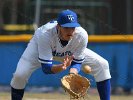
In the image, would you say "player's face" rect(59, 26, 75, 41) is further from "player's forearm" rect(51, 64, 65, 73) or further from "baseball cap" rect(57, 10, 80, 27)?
"player's forearm" rect(51, 64, 65, 73)

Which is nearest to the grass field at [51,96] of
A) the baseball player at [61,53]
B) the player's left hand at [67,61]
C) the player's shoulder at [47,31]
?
the baseball player at [61,53]

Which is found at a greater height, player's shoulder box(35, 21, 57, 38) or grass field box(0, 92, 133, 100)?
player's shoulder box(35, 21, 57, 38)

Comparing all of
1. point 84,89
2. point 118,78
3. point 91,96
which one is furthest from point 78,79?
point 118,78

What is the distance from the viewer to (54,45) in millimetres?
7141

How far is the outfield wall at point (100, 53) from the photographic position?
11047 mm

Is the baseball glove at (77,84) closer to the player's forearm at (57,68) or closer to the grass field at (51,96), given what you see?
the player's forearm at (57,68)

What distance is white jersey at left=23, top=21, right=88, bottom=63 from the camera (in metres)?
7.04

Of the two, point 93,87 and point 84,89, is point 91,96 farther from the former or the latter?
point 84,89

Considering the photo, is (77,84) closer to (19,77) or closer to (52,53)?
(52,53)

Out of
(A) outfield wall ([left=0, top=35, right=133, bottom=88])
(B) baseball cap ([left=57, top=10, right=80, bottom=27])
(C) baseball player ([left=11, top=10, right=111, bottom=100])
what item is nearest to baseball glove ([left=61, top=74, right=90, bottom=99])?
(C) baseball player ([left=11, top=10, right=111, bottom=100])

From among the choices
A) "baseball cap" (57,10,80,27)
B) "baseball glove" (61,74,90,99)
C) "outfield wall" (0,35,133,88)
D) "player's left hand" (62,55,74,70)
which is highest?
"baseball cap" (57,10,80,27)

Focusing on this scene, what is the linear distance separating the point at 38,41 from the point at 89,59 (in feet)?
2.73

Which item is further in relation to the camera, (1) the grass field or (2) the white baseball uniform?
(1) the grass field

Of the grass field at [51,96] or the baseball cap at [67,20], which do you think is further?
the grass field at [51,96]
